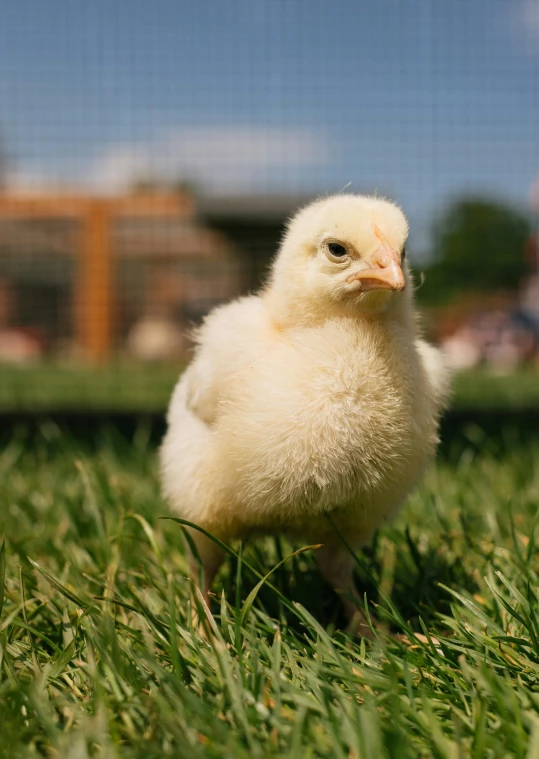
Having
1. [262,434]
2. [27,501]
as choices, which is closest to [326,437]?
[262,434]

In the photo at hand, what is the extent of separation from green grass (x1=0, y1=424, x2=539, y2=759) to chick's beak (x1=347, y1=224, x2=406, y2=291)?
48cm

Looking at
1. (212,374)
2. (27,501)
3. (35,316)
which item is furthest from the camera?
(35,316)

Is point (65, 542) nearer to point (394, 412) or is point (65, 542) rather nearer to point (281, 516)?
point (281, 516)

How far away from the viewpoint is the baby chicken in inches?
50.9

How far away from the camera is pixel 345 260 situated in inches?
52.9

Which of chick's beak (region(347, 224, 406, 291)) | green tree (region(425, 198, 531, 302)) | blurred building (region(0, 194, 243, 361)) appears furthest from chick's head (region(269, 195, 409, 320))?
blurred building (region(0, 194, 243, 361))

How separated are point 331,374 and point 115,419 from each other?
2.85m

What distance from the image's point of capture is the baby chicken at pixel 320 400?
1293 mm

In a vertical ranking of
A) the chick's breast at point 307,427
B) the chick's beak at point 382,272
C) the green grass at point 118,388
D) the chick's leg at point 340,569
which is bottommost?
the green grass at point 118,388

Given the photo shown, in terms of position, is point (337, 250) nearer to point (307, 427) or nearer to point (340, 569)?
point (307, 427)

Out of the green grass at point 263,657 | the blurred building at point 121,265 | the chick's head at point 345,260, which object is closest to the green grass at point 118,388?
the blurred building at point 121,265

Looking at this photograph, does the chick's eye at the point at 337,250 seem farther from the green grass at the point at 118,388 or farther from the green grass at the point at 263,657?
the green grass at the point at 118,388

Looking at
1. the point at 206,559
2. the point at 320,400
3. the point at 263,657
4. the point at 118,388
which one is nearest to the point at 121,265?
the point at 118,388

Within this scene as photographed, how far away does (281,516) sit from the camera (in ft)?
4.50
